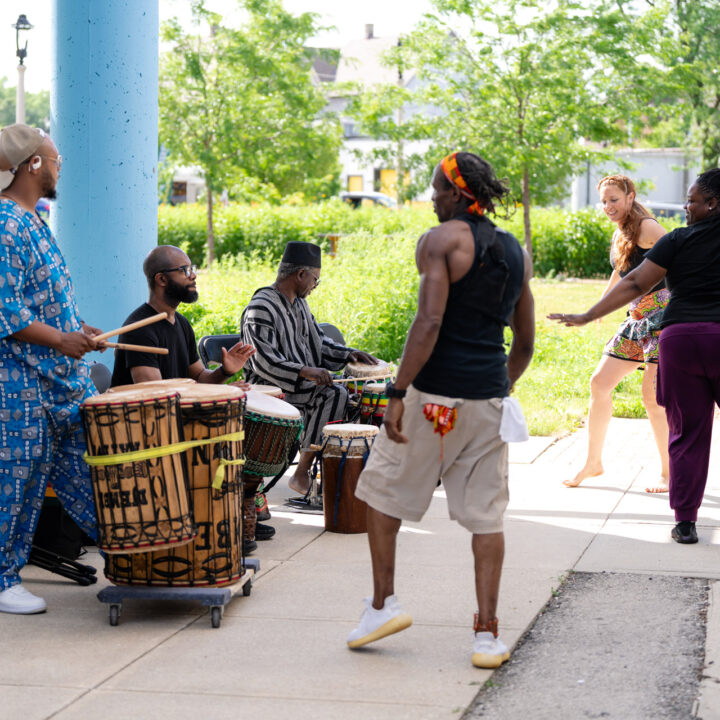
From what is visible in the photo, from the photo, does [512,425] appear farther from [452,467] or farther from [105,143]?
[105,143]

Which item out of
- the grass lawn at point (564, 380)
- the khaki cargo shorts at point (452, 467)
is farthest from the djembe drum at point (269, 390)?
the grass lawn at point (564, 380)

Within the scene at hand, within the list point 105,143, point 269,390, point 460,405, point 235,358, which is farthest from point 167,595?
point 105,143

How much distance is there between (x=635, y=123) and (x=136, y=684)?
62.8ft

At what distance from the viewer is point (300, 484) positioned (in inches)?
296

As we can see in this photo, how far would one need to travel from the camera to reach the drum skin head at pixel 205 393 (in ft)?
16.1

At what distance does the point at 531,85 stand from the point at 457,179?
17.1 m

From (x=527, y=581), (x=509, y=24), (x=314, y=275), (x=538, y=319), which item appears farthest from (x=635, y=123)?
(x=527, y=581)

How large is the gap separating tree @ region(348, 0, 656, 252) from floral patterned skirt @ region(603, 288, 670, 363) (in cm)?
1308

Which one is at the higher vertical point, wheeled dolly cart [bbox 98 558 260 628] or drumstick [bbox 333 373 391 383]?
drumstick [bbox 333 373 391 383]

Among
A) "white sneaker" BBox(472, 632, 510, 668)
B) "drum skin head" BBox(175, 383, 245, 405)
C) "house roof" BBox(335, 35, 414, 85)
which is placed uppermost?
"house roof" BBox(335, 35, 414, 85)

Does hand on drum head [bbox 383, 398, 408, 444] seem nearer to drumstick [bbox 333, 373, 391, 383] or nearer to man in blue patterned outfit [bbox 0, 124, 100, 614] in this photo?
man in blue patterned outfit [bbox 0, 124, 100, 614]

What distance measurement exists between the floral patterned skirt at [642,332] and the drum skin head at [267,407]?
2450 mm

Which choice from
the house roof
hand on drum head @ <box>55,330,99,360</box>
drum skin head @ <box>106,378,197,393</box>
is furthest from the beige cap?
the house roof

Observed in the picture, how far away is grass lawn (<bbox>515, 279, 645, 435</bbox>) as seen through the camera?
10.3 meters
